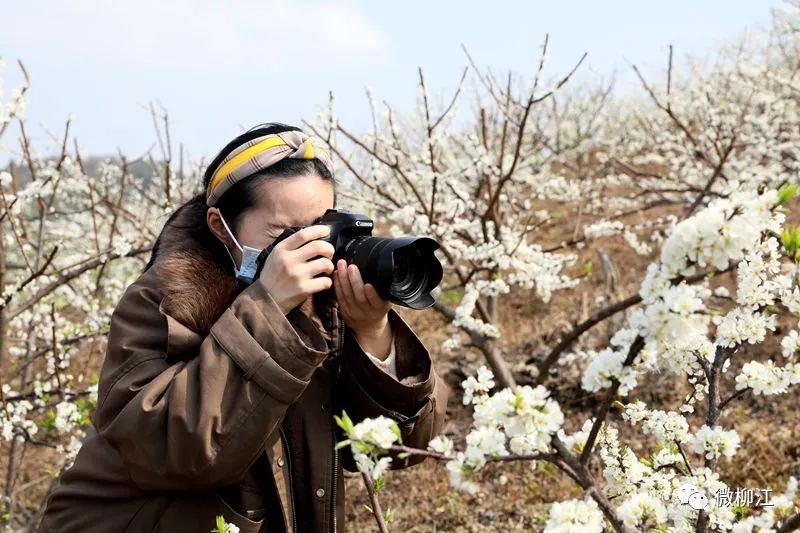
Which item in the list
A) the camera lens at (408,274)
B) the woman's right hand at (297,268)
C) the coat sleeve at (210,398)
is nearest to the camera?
the coat sleeve at (210,398)

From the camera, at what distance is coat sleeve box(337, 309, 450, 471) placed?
140cm

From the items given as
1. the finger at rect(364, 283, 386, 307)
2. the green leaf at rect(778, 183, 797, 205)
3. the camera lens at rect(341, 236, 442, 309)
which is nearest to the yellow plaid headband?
the camera lens at rect(341, 236, 442, 309)

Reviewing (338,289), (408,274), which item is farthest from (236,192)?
(408,274)

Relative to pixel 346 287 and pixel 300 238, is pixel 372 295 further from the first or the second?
pixel 300 238

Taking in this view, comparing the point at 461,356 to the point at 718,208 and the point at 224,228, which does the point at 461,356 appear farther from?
the point at 718,208

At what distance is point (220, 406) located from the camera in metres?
1.14

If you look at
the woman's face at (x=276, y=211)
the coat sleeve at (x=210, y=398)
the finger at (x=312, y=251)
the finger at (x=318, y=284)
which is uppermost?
the woman's face at (x=276, y=211)

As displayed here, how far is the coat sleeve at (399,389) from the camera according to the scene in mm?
1397

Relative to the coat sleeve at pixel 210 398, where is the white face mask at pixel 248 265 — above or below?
above

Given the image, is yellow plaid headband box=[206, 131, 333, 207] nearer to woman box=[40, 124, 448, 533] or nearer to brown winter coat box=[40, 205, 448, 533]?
woman box=[40, 124, 448, 533]

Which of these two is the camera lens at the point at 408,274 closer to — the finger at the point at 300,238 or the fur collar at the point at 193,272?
the finger at the point at 300,238

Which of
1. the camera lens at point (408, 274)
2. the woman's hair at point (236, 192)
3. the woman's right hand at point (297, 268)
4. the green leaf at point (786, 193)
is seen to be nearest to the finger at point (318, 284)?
the woman's right hand at point (297, 268)

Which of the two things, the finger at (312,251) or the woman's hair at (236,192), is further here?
the woman's hair at (236,192)

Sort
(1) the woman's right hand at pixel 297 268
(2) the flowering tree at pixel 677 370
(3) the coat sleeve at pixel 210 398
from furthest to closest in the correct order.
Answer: (1) the woman's right hand at pixel 297 268
(3) the coat sleeve at pixel 210 398
(2) the flowering tree at pixel 677 370
